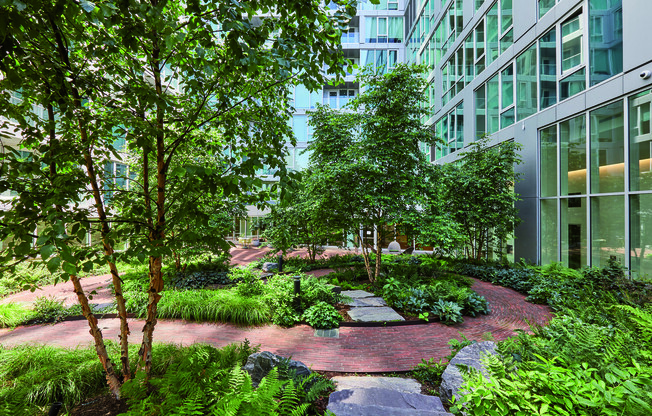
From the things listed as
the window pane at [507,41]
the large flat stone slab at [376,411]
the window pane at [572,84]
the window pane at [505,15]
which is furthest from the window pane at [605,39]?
the large flat stone slab at [376,411]

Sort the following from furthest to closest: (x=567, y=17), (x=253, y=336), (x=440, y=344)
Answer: (x=567, y=17), (x=253, y=336), (x=440, y=344)

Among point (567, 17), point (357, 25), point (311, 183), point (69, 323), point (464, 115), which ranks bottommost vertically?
point (69, 323)

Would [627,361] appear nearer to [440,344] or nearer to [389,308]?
[440,344]

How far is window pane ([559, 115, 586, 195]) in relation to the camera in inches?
359

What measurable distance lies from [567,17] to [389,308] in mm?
10696

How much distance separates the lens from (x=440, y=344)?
5645 mm

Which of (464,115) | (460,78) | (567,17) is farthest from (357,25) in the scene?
(567,17)

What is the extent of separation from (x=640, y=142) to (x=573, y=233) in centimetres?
324

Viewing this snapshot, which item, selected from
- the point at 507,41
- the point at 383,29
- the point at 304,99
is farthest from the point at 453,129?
the point at 383,29

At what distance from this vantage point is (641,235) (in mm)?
7352

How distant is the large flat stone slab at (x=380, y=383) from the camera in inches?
160

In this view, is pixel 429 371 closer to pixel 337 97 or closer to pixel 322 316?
pixel 322 316

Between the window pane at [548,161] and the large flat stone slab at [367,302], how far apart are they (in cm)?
750

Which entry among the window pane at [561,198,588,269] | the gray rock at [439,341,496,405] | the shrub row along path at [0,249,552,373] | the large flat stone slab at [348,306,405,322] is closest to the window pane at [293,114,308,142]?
the window pane at [561,198,588,269]
